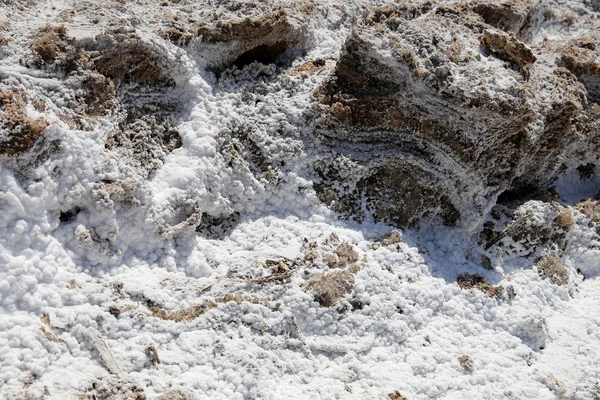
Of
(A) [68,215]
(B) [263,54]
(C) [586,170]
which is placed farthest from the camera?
(C) [586,170]

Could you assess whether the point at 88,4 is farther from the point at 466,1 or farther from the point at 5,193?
the point at 466,1

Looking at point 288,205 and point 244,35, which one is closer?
point 288,205

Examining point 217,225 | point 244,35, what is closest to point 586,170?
point 244,35

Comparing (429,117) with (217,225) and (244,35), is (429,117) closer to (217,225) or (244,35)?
(244,35)

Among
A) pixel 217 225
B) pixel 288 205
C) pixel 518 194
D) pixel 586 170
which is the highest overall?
pixel 586 170

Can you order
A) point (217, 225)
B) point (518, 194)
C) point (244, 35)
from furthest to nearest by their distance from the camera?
point (518, 194), point (244, 35), point (217, 225)

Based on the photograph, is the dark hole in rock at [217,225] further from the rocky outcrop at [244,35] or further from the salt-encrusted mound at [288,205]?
the rocky outcrop at [244,35]

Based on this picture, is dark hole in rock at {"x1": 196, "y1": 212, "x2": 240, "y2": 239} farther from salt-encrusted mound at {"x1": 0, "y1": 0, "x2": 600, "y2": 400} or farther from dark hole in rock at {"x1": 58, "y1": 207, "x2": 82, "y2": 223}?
dark hole in rock at {"x1": 58, "y1": 207, "x2": 82, "y2": 223}
